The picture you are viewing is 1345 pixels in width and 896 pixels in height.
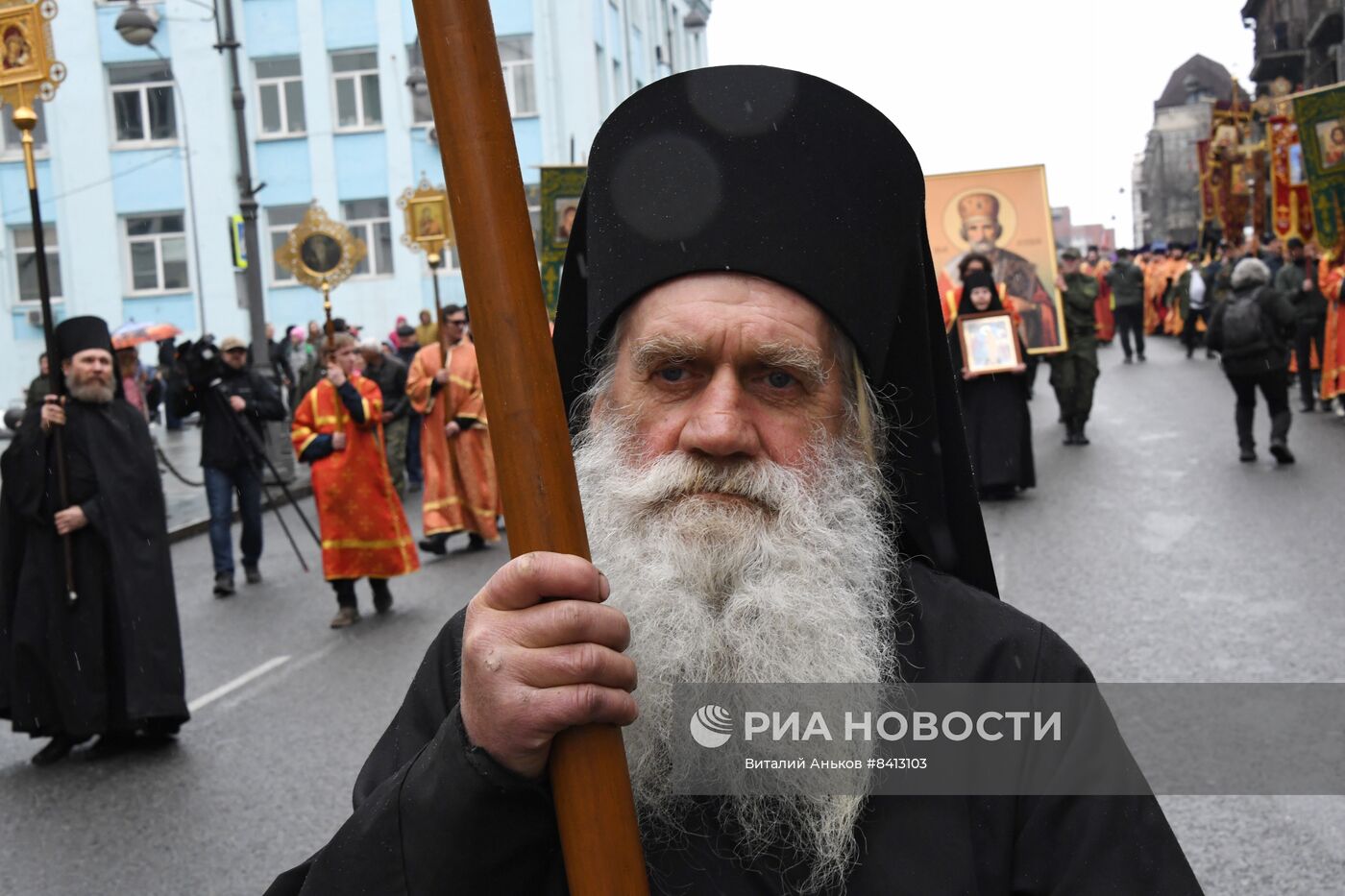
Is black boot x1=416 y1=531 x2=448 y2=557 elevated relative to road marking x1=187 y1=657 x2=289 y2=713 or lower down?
elevated

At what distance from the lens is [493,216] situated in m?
1.41

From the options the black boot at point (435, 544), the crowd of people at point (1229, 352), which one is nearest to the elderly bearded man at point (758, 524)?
the crowd of people at point (1229, 352)

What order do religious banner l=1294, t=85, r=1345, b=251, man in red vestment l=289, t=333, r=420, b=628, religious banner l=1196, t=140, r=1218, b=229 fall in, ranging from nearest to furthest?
man in red vestment l=289, t=333, r=420, b=628 → religious banner l=1294, t=85, r=1345, b=251 → religious banner l=1196, t=140, r=1218, b=229

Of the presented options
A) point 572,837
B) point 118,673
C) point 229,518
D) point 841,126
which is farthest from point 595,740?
point 229,518

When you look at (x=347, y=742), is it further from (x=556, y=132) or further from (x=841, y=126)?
(x=556, y=132)

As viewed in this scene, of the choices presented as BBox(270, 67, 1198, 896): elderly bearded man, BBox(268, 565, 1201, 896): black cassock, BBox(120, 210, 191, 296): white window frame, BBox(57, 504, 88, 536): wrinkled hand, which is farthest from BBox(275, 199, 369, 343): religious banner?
BBox(120, 210, 191, 296): white window frame

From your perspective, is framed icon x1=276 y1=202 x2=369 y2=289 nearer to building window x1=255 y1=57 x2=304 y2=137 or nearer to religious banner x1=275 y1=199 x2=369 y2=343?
religious banner x1=275 y1=199 x2=369 y2=343

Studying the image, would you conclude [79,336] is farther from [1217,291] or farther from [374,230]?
[374,230]

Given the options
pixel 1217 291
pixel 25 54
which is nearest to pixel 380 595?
pixel 25 54

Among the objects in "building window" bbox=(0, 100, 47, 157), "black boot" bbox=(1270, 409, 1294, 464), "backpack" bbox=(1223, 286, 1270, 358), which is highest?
"building window" bbox=(0, 100, 47, 157)

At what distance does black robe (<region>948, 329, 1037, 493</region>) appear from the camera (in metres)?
12.9

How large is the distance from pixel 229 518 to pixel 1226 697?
787 centimetres

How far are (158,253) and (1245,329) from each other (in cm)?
2532

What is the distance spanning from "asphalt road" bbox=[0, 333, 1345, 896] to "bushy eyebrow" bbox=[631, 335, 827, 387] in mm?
3104
